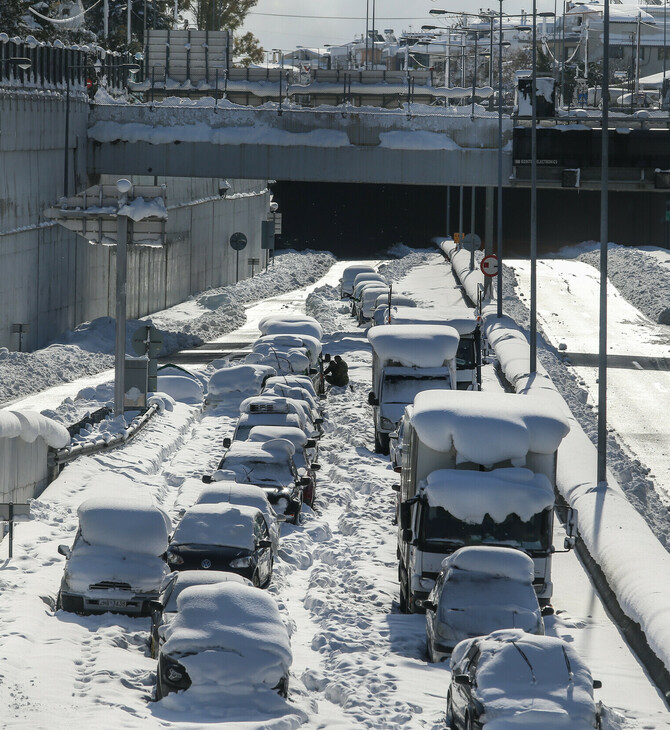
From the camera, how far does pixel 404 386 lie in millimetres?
27203

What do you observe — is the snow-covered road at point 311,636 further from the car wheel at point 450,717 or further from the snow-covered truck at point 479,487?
the snow-covered truck at point 479,487

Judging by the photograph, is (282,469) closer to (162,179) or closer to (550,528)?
(550,528)

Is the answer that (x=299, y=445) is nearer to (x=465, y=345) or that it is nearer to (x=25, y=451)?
(x=25, y=451)

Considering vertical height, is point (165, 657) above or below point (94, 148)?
below

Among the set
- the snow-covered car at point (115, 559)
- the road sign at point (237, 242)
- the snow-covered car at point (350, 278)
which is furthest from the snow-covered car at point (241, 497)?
the road sign at point (237, 242)

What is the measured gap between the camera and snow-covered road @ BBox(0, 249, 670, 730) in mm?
12312

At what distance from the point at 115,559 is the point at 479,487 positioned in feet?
15.2

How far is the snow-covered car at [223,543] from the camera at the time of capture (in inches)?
651

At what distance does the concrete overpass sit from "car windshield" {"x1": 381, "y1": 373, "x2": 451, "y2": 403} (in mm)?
21040

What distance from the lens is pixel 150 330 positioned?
29.2 meters

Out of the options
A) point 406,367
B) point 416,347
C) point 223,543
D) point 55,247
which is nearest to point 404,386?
point 406,367

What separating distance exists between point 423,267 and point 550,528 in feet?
231

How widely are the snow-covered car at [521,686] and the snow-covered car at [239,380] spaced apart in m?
21.7

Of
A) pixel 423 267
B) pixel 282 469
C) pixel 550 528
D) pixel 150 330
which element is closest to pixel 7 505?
pixel 282 469
